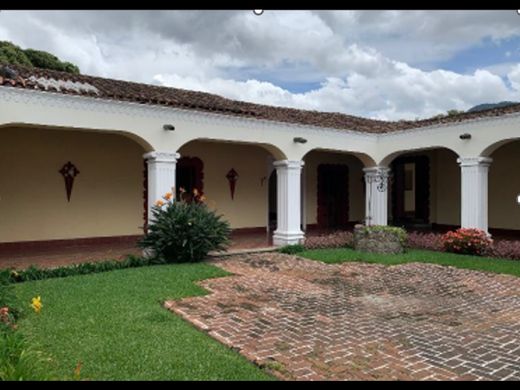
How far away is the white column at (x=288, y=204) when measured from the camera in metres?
12.4

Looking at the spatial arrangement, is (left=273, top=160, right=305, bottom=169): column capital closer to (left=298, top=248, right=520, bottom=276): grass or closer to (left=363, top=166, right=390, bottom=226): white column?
(left=298, top=248, right=520, bottom=276): grass

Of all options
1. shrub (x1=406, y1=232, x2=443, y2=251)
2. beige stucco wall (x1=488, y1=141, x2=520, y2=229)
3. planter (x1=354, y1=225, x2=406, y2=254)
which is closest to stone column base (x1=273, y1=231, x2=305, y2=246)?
planter (x1=354, y1=225, x2=406, y2=254)

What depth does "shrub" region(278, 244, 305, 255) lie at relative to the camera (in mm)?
11503

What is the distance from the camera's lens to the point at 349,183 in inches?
714

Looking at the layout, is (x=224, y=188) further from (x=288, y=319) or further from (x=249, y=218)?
(x=288, y=319)

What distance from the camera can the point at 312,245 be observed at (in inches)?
480

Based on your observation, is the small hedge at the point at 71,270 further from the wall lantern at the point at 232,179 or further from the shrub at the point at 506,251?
the shrub at the point at 506,251

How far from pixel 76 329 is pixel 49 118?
5.20m

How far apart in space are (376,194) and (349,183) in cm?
344

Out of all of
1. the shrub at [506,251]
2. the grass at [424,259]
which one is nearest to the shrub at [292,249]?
the grass at [424,259]

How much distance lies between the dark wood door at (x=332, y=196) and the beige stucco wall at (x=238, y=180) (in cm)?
258

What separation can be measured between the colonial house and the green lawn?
139 inches

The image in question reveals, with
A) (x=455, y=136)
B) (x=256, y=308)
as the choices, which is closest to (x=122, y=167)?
(x=256, y=308)

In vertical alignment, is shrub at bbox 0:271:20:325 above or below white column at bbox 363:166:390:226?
below
